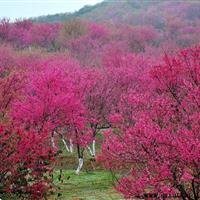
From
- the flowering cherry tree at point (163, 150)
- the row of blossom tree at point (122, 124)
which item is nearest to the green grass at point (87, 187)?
the row of blossom tree at point (122, 124)

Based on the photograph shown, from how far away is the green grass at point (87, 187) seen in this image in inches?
1142

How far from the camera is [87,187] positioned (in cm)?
3247

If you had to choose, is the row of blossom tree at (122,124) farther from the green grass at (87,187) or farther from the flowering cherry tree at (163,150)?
the green grass at (87,187)

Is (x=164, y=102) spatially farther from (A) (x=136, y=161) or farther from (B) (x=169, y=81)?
(B) (x=169, y=81)

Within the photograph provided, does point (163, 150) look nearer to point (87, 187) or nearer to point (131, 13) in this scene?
point (87, 187)

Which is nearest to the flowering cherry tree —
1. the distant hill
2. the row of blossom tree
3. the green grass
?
the row of blossom tree

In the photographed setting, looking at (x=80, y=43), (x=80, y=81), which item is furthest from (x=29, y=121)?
(x=80, y=43)

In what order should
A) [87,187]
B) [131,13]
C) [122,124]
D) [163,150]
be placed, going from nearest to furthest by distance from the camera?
[163,150], [122,124], [87,187], [131,13]

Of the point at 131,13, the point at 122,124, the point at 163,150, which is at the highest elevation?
the point at 163,150

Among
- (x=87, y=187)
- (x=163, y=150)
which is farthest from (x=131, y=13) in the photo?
(x=163, y=150)

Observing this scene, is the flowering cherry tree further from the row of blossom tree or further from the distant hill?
the distant hill

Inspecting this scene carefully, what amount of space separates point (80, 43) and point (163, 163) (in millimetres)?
72952

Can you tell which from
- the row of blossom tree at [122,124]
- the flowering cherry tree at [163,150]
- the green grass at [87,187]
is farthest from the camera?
the green grass at [87,187]

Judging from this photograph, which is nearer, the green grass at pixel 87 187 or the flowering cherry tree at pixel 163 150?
the flowering cherry tree at pixel 163 150
